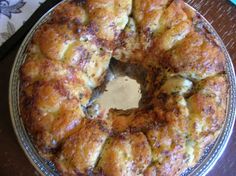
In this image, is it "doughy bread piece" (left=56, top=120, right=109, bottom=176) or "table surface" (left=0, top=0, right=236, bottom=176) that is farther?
"table surface" (left=0, top=0, right=236, bottom=176)

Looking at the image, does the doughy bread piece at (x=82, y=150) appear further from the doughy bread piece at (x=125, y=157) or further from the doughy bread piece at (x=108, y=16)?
the doughy bread piece at (x=108, y=16)

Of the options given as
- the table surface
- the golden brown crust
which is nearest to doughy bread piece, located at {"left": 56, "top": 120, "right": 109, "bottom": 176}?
the golden brown crust

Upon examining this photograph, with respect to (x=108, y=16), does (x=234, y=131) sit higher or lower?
lower

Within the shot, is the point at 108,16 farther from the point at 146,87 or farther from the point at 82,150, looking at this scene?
the point at 82,150

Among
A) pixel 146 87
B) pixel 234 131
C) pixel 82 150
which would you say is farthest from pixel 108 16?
pixel 234 131

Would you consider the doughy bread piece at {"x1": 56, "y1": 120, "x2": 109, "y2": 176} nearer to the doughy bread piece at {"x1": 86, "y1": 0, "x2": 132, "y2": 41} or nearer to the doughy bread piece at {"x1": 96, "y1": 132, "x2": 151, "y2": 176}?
the doughy bread piece at {"x1": 96, "y1": 132, "x2": 151, "y2": 176}

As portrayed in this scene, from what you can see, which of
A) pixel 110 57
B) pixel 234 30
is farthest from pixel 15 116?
pixel 234 30

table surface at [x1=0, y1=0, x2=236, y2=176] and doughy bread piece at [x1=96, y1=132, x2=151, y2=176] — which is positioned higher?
doughy bread piece at [x1=96, y1=132, x2=151, y2=176]

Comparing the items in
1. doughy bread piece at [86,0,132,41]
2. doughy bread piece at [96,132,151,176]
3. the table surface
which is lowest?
the table surface
